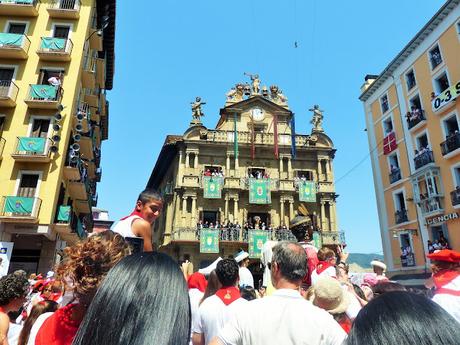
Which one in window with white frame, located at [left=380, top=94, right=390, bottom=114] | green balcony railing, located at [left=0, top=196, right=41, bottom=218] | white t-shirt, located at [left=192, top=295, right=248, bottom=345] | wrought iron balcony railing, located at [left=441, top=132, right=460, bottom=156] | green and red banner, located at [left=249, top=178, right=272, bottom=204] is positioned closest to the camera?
white t-shirt, located at [left=192, top=295, right=248, bottom=345]

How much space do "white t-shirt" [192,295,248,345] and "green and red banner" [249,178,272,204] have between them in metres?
23.2

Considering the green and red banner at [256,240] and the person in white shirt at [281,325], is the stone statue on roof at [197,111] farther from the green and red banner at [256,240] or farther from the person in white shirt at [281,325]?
the person in white shirt at [281,325]

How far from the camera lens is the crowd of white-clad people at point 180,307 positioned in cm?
125

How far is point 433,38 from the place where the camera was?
2345 cm

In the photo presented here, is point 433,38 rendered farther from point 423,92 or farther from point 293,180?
point 293,180

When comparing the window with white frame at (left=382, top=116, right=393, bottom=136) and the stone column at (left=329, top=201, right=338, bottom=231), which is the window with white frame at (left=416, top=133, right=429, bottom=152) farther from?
the stone column at (left=329, top=201, right=338, bottom=231)

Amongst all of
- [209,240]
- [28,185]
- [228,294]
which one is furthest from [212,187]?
[228,294]

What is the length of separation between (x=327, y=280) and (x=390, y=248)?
26.2 meters

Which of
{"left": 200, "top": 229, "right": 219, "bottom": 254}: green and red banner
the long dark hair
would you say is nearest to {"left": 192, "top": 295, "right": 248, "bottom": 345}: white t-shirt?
the long dark hair

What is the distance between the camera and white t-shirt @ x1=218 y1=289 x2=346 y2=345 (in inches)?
89.6

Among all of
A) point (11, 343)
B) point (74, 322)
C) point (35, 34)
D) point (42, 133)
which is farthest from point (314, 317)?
point (35, 34)

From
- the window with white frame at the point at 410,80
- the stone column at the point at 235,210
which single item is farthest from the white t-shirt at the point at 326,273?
the window with white frame at the point at 410,80

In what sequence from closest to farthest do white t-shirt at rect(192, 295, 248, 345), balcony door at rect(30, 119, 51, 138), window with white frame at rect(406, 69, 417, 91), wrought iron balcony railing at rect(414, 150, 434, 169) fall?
white t-shirt at rect(192, 295, 248, 345)
balcony door at rect(30, 119, 51, 138)
wrought iron balcony railing at rect(414, 150, 434, 169)
window with white frame at rect(406, 69, 417, 91)

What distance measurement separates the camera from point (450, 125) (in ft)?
73.2
